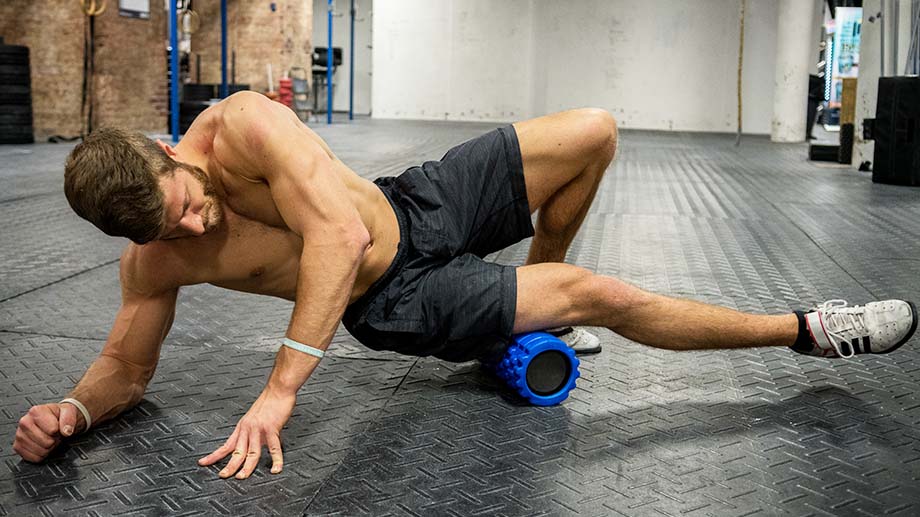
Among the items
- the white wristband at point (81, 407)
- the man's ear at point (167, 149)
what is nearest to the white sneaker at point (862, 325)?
the man's ear at point (167, 149)

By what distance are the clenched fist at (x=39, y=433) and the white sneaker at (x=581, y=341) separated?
1.30 meters

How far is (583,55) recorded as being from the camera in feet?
54.2

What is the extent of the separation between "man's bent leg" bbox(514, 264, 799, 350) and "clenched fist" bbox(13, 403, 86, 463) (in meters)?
0.99

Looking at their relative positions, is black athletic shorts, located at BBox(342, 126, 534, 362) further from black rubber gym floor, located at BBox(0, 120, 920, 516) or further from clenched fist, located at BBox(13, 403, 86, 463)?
clenched fist, located at BBox(13, 403, 86, 463)

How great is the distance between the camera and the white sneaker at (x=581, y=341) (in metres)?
2.53

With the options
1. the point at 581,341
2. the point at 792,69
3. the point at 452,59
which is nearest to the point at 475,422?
the point at 581,341

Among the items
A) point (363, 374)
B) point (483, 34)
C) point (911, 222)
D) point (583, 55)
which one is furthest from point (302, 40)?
point (363, 374)

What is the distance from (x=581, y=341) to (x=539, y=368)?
18.3 inches

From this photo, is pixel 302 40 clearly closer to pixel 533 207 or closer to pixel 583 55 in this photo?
pixel 583 55

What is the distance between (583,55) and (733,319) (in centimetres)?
1498

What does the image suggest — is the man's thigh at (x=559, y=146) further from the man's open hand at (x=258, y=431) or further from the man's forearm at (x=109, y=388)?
the man's forearm at (x=109, y=388)

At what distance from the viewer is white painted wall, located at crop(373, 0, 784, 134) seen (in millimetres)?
15906

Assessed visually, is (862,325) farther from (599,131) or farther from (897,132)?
(897,132)

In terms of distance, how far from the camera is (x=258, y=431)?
1.66 m
